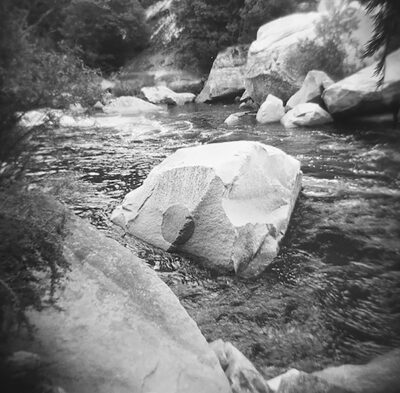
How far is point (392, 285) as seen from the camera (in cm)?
396

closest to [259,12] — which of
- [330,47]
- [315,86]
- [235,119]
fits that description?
[330,47]

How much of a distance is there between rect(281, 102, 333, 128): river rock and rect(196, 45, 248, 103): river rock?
1069 cm

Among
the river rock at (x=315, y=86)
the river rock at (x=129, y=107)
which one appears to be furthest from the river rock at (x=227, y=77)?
the river rock at (x=315, y=86)

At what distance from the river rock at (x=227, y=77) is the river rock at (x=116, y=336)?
67.4 ft

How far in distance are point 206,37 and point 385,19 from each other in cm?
2549

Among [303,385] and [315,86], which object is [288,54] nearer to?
[315,86]

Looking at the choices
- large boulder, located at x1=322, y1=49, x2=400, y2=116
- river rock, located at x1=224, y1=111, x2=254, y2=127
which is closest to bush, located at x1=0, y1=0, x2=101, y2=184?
large boulder, located at x1=322, y1=49, x2=400, y2=116

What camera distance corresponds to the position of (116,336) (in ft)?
8.79

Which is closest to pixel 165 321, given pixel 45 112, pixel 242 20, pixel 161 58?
pixel 45 112

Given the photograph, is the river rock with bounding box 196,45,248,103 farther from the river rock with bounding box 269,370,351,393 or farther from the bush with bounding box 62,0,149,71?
the river rock with bounding box 269,370,351,393

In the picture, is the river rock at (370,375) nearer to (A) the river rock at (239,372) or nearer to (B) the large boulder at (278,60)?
(A) the river rock at (239,372)

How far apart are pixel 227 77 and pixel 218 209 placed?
66.3 ft

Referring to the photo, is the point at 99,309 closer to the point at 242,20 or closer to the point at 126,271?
the point at 126,271

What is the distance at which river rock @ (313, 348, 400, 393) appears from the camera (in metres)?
2.69
